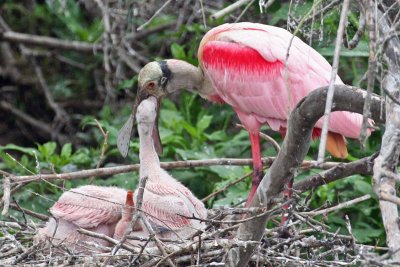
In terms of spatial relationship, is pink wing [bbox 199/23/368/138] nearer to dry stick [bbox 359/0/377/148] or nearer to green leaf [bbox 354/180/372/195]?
green leaf [bbox 354/180/372/195]

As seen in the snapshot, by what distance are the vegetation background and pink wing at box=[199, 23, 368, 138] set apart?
0.65 ft

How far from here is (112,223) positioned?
6.62 meters

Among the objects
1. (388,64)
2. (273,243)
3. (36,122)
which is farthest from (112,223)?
(36,122)

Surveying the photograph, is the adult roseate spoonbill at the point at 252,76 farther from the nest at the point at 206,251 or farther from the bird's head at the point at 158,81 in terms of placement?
the nest at the point at 206,251

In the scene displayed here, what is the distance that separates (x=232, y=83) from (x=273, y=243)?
193cm

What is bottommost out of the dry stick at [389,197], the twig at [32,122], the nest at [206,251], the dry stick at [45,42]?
the twig at [32,122]

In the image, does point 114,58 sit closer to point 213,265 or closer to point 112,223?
point 112,223

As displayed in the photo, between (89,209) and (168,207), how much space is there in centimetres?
47

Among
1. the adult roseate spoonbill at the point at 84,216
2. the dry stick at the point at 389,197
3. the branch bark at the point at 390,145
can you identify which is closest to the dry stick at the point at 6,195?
the adult roseate spoonbill at the point at 84,216

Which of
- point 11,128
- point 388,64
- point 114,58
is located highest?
point 388,64

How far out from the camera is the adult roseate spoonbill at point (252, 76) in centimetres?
748

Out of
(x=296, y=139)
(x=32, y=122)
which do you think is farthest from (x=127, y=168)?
(x=32, y=122)

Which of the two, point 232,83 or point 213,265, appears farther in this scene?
point 232,83

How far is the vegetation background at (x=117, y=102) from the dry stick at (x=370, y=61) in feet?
6.25
